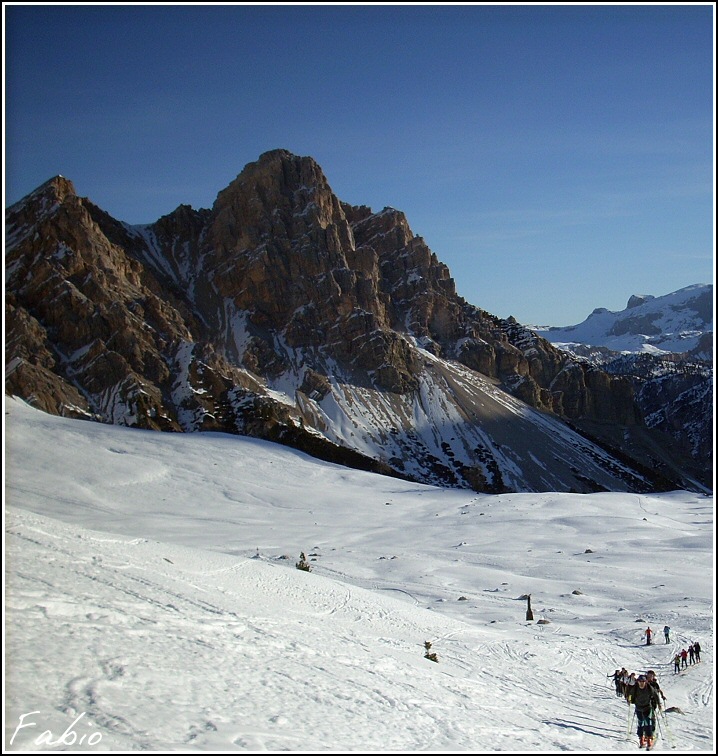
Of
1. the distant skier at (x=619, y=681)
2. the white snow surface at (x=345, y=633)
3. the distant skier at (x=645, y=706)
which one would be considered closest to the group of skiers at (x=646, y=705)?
the distant skier at (x=645, y=706)

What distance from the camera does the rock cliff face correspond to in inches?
4060

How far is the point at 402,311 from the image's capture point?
6216 inches

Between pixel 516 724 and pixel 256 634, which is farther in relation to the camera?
pixel 256 634

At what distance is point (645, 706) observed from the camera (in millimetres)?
12078

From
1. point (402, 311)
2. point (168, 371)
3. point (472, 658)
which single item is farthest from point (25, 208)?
point (472, 658)

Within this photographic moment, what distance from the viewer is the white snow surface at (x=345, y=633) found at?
10070 millimetres

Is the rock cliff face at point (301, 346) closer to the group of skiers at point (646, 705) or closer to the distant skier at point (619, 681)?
the distant skier at point (619, 681)

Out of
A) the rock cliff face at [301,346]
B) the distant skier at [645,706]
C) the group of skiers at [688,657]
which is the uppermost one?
the rock cliff face at [301,346]

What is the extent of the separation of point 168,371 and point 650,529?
3100 inches

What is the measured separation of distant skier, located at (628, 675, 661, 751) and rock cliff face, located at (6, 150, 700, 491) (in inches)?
3323

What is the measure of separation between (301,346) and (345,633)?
388 feet

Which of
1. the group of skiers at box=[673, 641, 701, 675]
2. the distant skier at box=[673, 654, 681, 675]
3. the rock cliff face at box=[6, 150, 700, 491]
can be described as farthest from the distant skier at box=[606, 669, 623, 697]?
the rock cliff face at box=[6, 150, 700, 491]

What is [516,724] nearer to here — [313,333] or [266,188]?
[313,333]

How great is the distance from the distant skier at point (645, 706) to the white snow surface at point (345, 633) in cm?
45
